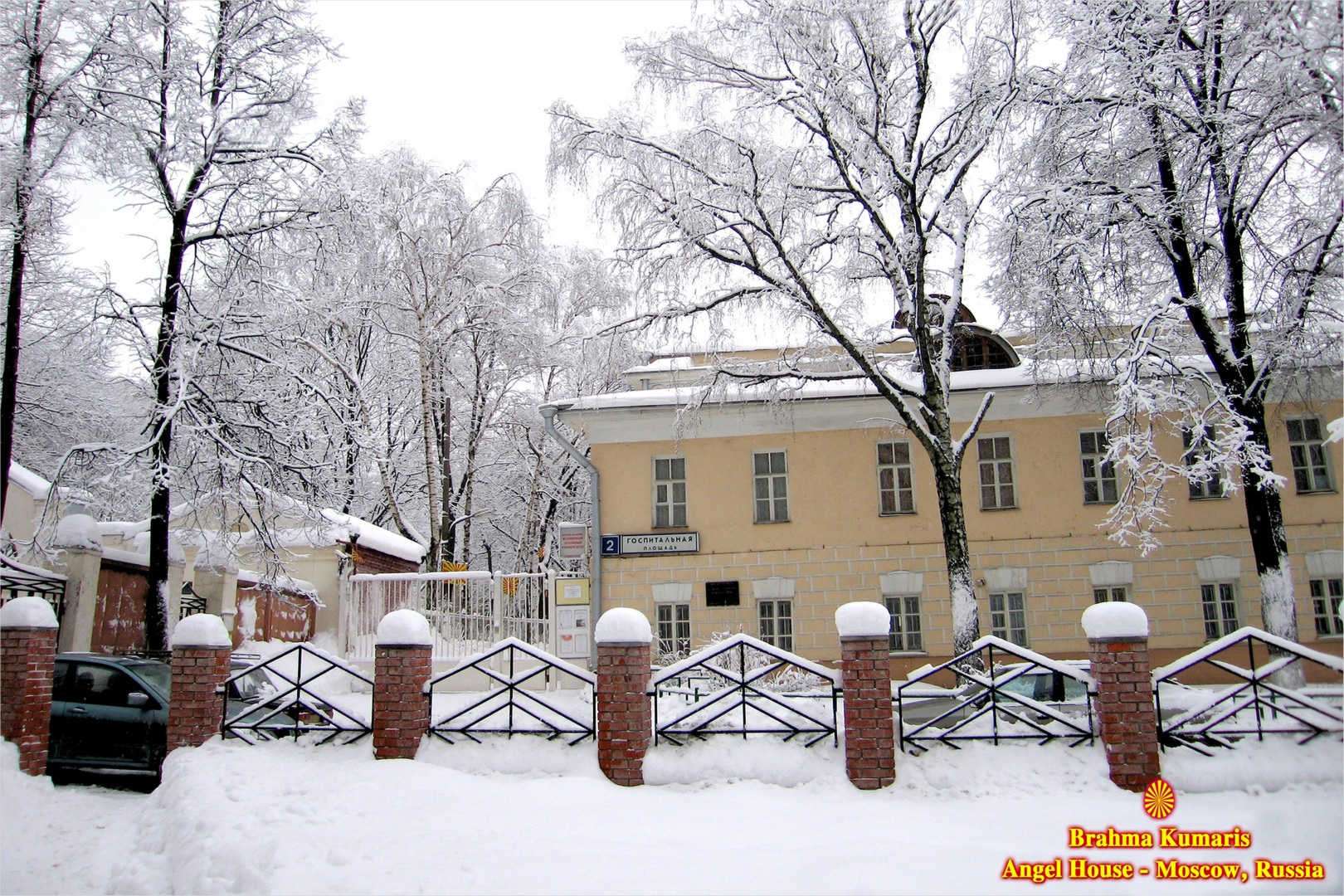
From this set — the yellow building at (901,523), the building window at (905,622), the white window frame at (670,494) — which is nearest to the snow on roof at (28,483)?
the yellow building at (901,523)

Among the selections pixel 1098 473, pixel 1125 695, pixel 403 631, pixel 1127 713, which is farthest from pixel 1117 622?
pixel 1098 473

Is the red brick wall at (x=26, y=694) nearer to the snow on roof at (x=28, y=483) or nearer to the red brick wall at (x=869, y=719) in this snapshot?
the snow on roof at (x=28, y=483)

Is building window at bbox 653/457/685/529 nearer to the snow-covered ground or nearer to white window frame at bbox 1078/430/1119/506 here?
white window frame at bbox 1078/430/1119/506

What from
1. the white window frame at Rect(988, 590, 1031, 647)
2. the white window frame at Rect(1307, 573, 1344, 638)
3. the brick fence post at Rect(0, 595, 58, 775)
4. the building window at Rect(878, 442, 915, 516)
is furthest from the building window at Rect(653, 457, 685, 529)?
the white window frame at Rect(1307, 573, 1344, 638)

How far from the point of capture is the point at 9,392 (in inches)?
434

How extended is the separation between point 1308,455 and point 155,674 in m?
18.2

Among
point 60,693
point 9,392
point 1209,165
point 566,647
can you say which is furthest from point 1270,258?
point 9,392

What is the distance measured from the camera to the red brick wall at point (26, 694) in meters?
8.55

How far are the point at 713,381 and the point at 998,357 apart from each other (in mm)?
7815

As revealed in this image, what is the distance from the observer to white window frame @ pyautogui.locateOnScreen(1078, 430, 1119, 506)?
16719mm

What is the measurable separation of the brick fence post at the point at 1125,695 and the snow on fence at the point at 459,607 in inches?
342

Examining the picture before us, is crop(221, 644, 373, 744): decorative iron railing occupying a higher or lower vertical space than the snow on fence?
lower

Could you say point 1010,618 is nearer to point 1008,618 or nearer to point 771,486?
point 1008,618

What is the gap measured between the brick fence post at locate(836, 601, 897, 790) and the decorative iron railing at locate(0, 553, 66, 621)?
8.77m
